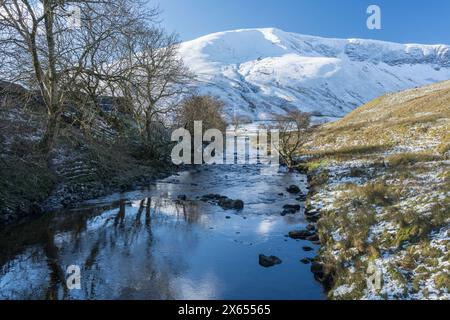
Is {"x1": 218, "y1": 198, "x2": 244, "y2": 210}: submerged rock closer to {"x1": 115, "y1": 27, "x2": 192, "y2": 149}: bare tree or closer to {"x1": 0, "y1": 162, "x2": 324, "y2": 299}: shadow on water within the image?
{"x1": 0, "y1": 162, "x2": 324, "y2": 299}: shadow on water

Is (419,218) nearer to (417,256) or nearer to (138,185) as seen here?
(417,256)

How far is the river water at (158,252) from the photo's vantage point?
12039 mm

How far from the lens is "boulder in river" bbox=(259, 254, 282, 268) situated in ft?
46.4

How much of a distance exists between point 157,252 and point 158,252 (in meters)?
0.04

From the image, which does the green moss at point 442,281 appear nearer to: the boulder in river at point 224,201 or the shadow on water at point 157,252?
the shadow on water at point 157,252

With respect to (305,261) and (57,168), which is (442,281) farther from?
(57,168)

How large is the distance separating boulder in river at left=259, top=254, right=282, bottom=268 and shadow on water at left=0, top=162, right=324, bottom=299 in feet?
0.95

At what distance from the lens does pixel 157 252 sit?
15422mm

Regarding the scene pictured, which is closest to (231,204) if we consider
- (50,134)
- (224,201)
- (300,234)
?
(224,201)

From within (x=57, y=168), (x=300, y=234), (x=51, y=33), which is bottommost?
(x=300, y=234)

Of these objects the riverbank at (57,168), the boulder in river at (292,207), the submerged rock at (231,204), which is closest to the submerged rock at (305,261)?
the boulder in river at (292,207)

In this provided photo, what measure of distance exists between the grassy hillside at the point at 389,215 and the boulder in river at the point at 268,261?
5.84 ft

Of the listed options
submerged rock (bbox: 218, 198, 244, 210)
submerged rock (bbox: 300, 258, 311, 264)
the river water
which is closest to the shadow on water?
the river water
